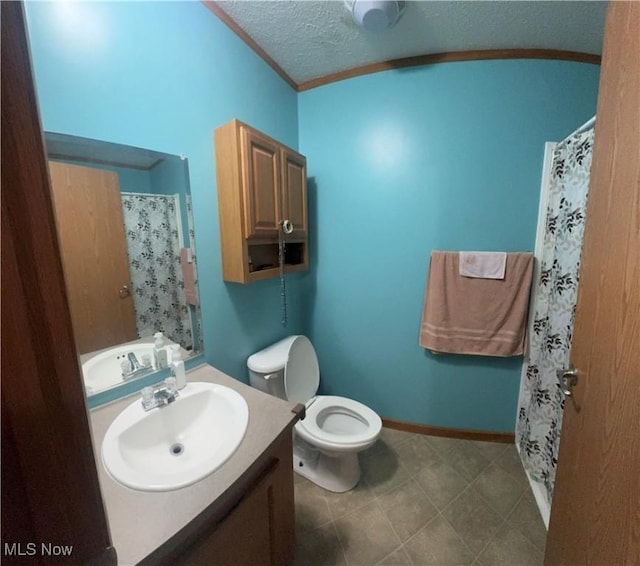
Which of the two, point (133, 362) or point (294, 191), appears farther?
point (294, 191)

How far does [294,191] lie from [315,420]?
1.34 meters

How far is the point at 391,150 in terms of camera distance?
1.65 m

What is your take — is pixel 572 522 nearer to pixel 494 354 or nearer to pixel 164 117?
pixel 494 354

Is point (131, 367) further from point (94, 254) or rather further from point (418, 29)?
point (418, 29)

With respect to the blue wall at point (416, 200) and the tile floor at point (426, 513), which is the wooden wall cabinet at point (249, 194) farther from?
the tile floor at point (426, 513)

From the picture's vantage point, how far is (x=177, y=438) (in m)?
0.96

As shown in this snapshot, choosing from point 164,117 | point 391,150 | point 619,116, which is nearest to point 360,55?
point 391,150

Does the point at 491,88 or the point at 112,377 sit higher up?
the point at 491,88

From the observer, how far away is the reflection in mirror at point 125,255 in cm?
87

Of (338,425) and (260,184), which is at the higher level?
(260,184)

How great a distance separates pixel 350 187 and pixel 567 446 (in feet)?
5.24

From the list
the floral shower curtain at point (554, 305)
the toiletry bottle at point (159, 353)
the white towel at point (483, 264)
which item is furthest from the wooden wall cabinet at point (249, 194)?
the floral shower curtain at point (554, 305)
